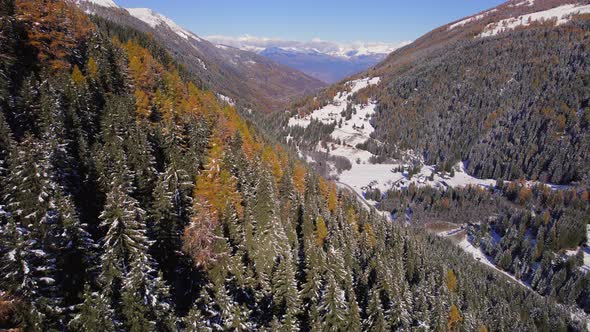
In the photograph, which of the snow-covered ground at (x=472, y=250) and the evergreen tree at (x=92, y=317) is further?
the snow-covered ground at (x=472, y=250)

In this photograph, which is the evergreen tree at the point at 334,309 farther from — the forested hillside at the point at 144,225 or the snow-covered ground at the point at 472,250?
the snow-covered ground at the point at 472,250

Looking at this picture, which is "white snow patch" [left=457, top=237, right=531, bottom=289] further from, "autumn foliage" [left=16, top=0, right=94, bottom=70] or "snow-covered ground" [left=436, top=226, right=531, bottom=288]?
"autumn foliage" [left=16, top=0, right=94, bottom=70]

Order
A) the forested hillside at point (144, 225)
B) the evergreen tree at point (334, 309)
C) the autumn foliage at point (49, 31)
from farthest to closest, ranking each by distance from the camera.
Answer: the autumn foliage at point (49, 31)
the evergreen tree at point (334, 309)
the forested hillside at point (144, 225)

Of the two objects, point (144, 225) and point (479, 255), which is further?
point (479, 255)

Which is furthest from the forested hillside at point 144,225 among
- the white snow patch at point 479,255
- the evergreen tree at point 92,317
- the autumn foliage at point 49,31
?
the white snow patch at point 479,255

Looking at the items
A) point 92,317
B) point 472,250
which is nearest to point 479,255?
point 472,250

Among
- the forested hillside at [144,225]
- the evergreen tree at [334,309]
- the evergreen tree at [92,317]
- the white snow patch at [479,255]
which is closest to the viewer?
the evergreen tree at [92,317]

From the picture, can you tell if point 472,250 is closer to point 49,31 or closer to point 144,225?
point 144,225

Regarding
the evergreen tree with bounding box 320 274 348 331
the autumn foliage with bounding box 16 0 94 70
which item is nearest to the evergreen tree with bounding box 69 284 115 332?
the evergreen tree with bounding box 320 274 348 331
